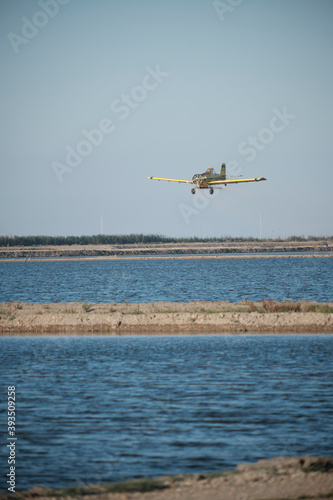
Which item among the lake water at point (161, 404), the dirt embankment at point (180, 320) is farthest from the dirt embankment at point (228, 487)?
the dirt embankment at point (180, 320)

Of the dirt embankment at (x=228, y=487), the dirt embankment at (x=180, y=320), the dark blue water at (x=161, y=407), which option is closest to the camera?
the dirt embankment at (x=228, y=487)

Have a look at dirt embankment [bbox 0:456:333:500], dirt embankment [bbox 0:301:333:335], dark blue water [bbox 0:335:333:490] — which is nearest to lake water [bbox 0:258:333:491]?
dark blue water [bbox 0:335:333:490]

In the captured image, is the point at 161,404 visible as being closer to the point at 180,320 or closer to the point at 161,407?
the point at 161,407

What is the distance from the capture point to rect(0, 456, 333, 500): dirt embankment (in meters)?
11.4

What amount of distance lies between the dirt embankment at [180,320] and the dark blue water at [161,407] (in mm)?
4970

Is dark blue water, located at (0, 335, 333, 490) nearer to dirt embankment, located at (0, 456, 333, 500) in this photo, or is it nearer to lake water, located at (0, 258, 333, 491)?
lake water, located at (0, 258, 333, 491)

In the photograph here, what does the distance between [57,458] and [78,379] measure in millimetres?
7914

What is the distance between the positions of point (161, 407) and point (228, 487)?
614 centimetres

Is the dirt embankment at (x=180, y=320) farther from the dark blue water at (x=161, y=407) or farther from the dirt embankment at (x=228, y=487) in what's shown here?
the dirt embankment at (x=228, y=487)

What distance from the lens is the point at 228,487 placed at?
11.7m

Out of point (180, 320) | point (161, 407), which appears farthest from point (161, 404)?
point (180, 320)

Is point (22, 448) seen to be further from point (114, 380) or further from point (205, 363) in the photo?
point (205, 363)

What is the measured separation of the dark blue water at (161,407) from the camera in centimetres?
1379

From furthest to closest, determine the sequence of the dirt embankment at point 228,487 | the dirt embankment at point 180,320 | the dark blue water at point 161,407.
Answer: the dirt embankment at point 180,320 → the dark blue water at point 161,407 → the dirt embankment at point 228,487
